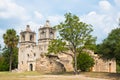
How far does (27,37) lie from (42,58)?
1353 inches

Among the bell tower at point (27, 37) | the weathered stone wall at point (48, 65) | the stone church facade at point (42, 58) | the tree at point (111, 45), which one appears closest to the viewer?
the tree at point (111, 45)

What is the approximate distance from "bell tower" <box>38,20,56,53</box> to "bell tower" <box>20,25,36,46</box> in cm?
249

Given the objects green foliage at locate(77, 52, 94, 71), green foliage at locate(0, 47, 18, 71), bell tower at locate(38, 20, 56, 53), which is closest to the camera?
green foliage at locate(77, 52, 94, 71)

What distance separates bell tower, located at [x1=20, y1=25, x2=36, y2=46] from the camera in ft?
266

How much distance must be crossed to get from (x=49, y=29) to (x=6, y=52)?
15.4m

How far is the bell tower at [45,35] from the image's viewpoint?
83125 mm

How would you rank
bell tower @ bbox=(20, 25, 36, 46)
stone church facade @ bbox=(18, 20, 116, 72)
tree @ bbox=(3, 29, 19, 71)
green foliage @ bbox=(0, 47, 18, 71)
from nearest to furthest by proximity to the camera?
1. stone church facade @ bbox=(18, 20, 116, 72)
2. tree @ bbox=(3, 29, 19, 71)
3. green foliage @ bbox=(0, 47, 18, 71)
4. bell tower @ bbox=(20, 25, 36, 46)

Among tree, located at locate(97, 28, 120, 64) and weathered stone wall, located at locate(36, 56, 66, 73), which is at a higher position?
tree, located at locate(97, 28, 120, 64)

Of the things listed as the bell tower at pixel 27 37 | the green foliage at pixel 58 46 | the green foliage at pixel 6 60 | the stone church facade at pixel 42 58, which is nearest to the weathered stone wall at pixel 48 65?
the stone church facade at pixel 42 58

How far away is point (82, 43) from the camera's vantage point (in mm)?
40000

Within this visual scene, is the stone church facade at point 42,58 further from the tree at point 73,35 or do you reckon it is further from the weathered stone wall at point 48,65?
Answer: the tree at point 73,35

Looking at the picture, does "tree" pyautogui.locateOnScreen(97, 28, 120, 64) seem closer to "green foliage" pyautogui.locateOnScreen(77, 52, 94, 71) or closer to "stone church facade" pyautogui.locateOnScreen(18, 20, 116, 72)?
"green foliage" pyautogui.locateOnScreen(77, 52, 94, 71)

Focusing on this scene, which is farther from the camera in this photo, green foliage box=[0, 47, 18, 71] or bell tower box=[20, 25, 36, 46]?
bell tower box=[20, 25, 36, 46]

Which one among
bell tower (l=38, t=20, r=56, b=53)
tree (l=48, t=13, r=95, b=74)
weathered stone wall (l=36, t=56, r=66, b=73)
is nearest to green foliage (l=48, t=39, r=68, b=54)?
tree (l=48, t=13, r=95, b=74)
